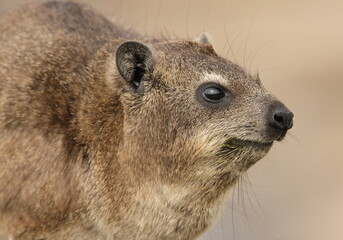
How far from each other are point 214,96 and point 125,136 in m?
0.87

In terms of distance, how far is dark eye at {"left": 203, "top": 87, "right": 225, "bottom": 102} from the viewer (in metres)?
7.47

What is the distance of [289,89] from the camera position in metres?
15.0

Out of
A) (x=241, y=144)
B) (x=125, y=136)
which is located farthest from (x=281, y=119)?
(x=125, y=136)

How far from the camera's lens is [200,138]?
7410mm

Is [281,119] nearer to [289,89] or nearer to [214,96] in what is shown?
[214,96]

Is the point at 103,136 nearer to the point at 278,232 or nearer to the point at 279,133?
the point at 279,133

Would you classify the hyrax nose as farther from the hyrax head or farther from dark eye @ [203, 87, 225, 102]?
dark eye @ [203, 87, 225, 102]

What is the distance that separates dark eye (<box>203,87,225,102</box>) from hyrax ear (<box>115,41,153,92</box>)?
0.57m

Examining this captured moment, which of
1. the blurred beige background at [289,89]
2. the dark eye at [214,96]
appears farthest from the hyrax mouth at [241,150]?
the blurred beige background at [289,89]

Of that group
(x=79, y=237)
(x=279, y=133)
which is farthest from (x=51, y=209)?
(x=279, y=133)

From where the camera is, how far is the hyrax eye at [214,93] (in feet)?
24.5

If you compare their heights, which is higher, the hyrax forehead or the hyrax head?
the hyrax forehead

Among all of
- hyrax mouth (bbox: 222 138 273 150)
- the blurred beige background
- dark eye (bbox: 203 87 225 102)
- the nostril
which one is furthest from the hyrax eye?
the blurred beige background

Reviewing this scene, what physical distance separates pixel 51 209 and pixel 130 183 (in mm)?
738
